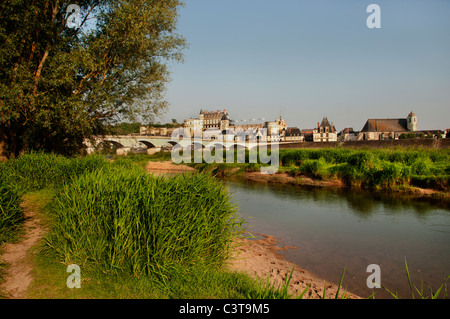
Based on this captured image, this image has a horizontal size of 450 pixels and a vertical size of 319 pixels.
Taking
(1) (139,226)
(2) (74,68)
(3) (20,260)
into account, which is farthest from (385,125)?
(3) (20,260)

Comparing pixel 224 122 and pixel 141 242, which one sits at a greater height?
pixel 224 122

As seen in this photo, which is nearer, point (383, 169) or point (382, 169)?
point (383, 169)

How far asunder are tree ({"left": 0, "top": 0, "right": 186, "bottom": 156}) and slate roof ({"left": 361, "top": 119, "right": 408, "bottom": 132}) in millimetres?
88525

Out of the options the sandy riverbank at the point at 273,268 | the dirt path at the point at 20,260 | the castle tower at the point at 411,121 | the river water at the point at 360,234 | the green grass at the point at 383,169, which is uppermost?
the castle tower at the point at 411,121

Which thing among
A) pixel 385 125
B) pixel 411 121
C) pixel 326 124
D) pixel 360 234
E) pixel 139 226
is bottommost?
pixel 360 234

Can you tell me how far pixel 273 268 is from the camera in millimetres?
7535

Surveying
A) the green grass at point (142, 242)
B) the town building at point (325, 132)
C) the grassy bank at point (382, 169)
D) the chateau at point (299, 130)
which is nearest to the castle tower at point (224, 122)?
the chateau at point (299, 130)

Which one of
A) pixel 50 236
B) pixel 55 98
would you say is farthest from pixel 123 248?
pixel 55 98

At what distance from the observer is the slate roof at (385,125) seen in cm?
9244

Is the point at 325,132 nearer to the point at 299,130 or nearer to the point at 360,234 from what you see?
the point at 299,130

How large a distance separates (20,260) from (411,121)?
109m

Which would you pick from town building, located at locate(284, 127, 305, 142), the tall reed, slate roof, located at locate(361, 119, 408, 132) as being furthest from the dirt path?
town building, located at locate(284, 127, 305, 142)

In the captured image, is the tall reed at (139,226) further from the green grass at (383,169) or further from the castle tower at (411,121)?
the castle tower at (411,121)

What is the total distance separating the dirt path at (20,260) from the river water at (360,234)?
454cm
